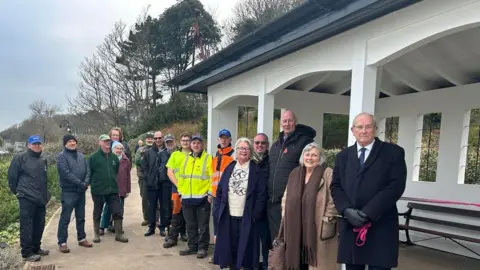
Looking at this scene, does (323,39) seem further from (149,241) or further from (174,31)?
(174,31)

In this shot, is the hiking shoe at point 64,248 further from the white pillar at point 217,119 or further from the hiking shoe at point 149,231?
the white pillar at point 217,119

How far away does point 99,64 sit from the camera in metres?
26.0

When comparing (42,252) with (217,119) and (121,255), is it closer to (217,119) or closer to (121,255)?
(121,255)

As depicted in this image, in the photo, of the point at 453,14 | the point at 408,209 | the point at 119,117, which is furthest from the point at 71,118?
the point at 453,14

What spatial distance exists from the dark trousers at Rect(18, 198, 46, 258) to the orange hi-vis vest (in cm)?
235

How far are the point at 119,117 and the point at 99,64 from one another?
13.0 ft

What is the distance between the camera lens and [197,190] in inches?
189

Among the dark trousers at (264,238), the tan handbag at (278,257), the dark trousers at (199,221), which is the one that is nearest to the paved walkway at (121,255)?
the dark trousers at (199,221)

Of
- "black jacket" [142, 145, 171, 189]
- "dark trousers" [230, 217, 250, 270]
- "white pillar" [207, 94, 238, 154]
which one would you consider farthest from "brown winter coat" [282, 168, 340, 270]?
"white pillar" [207, 94, 238, 154]

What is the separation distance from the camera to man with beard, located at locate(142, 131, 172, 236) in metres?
5.74

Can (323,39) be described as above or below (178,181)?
above

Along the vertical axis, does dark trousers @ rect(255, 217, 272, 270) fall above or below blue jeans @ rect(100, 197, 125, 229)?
above

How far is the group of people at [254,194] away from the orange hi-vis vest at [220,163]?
0.01m

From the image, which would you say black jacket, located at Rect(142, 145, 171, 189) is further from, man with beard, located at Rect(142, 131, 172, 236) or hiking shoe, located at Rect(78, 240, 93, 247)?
hiking shoe, located at Rect(78, 240, 93, 247)
